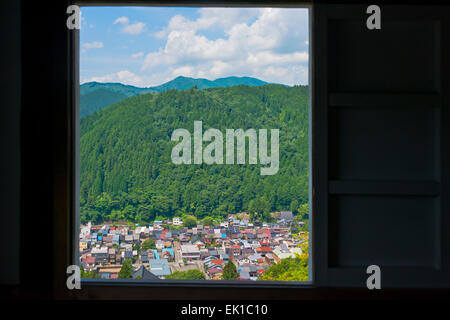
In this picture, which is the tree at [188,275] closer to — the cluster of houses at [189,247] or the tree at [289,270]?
the cluster of houses at [189,247]

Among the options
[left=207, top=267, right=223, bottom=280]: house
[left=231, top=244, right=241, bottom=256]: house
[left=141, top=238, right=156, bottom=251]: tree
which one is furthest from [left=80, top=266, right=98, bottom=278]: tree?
[left=231, top=244, right=241, bottom=256]: house

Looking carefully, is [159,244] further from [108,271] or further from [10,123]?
[10,123]

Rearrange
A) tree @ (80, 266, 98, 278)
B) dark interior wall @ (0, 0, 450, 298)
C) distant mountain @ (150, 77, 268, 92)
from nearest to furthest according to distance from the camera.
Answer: dark interior wall @ (0, 0, 450, 298) → tree @ (80, 266, 98, 278) → distant mountain @ (150, 77, 268, 92)

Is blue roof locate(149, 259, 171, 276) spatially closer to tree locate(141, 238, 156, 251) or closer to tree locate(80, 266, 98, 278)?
tree locate(141, 238, 156, 251)

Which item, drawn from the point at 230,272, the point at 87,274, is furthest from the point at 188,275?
the point at 87,274
